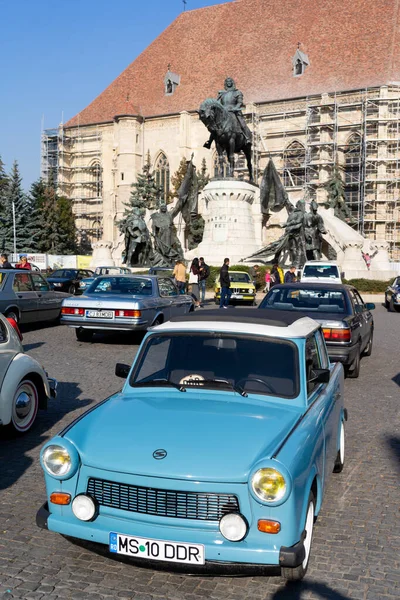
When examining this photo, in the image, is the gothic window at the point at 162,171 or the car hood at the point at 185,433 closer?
the car hood at the point at 185,433

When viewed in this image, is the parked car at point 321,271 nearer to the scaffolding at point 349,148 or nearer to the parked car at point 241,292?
the parked car at point 241,292

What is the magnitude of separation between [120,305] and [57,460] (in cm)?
909

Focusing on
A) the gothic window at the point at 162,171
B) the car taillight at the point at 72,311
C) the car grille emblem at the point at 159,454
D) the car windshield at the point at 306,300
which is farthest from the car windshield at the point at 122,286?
the gothic window at the point at 162,171

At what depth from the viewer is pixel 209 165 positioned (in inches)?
2544

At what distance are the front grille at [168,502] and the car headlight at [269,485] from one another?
128 mm

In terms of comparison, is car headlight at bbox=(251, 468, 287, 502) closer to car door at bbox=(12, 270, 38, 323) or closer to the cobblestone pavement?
the cobblestone pavement

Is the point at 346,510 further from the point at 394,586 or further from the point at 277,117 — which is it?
the point at 277,117

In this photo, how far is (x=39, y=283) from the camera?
15.5 metres

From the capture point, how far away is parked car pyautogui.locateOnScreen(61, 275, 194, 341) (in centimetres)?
1270

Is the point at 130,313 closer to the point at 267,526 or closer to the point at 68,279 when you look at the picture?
the point at 267,526

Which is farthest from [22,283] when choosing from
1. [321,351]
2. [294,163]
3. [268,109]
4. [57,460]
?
[268,109]

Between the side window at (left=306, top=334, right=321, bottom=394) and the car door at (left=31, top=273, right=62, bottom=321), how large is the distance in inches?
442

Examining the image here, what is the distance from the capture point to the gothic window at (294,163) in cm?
6075

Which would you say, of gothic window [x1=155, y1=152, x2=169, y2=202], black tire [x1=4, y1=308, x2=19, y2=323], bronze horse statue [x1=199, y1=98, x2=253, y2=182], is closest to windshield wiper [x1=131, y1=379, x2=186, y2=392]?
black tire [x1=4, y1=308, x2=19, y2=323]
